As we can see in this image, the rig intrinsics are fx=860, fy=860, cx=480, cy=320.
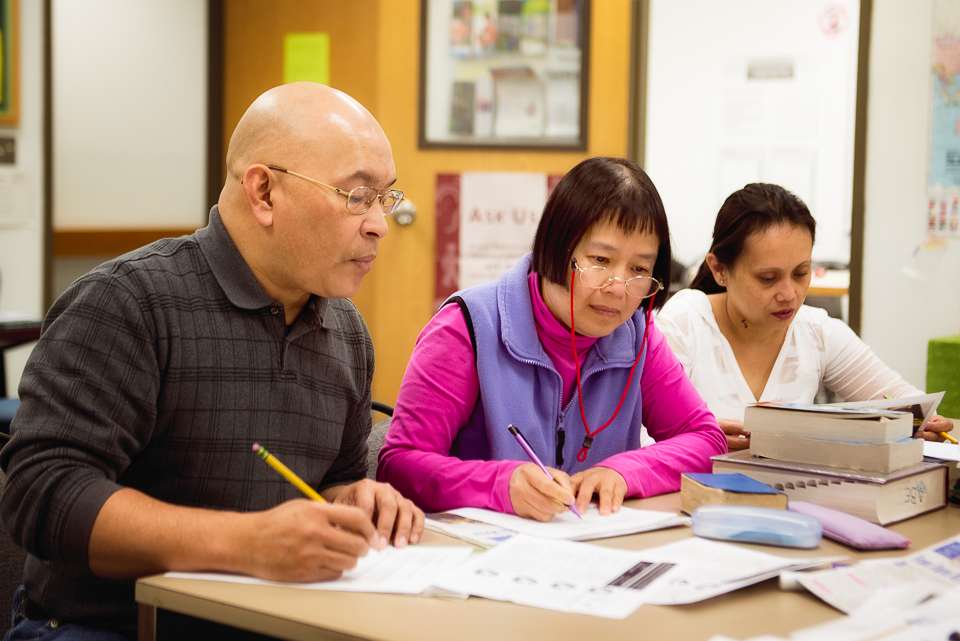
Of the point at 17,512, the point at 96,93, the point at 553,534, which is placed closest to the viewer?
the point at 17,512

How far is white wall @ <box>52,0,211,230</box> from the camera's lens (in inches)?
149

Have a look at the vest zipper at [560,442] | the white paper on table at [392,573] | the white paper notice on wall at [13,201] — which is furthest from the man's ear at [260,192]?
the white paper notice on wall at [13,201]

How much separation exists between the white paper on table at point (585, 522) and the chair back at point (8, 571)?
0.67 meters

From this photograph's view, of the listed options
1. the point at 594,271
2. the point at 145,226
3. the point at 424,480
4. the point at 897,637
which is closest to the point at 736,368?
the point at 594,271

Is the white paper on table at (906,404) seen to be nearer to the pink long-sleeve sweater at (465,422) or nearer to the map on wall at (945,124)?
the pink long-sleeve sweater at (465,422)

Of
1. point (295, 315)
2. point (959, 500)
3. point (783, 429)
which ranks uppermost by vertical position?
point (295, 315)

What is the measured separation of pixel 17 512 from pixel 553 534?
663 millimetres

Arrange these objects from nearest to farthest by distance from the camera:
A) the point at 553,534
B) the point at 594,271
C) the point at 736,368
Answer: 1. the point at 553,534
2. the point at 594,271
3. the point at 736,368

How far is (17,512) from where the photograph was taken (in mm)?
1030

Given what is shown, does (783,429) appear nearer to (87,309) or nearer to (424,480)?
(424,480)

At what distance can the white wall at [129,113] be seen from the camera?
3.78 m

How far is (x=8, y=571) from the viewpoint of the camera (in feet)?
4.33

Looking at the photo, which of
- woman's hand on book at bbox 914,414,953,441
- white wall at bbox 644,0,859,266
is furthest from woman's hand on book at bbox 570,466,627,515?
white wall at bbox 644,0,859,266

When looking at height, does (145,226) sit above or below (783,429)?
above
